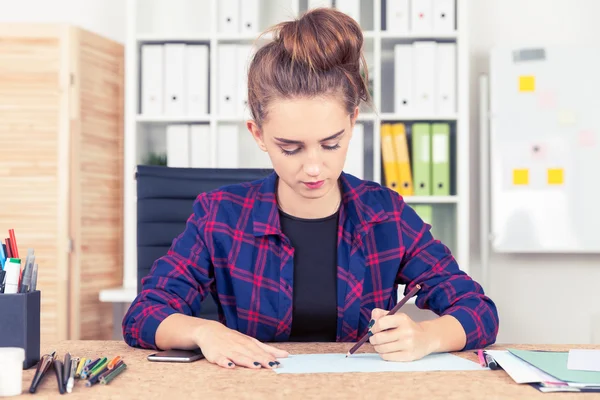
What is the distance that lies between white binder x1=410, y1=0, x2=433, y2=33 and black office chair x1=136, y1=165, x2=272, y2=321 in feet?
4.99

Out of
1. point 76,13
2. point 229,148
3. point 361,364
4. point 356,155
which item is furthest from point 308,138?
point 76,13

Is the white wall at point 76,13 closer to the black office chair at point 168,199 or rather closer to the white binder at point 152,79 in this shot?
the white binder at point 152,79

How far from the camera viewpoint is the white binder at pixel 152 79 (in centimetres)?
317

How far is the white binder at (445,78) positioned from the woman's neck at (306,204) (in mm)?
1685

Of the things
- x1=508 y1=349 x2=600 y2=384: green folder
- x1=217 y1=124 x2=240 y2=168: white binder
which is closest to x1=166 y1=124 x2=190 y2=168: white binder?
x1=217 y1=124 x2=240 y2=168: white binder

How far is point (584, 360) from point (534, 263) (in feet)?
8.01

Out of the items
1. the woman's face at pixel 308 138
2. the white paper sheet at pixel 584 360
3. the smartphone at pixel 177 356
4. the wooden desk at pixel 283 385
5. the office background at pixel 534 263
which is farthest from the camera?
the office background at pixel 534 263

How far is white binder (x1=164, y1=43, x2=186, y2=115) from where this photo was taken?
316 centimetres

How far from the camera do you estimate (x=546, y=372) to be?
0.99 m

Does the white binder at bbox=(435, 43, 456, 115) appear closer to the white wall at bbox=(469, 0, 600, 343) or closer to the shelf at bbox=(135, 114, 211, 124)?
the white wall at bbox=(469, 0, 600, 343)

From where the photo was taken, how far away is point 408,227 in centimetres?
156

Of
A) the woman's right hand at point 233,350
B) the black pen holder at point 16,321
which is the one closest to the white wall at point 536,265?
the woman's right hand at point 233,350

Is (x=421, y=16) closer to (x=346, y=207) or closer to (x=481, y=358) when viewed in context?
(x=346, y=207)

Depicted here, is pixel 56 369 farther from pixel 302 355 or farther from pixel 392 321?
pixel 392 321
